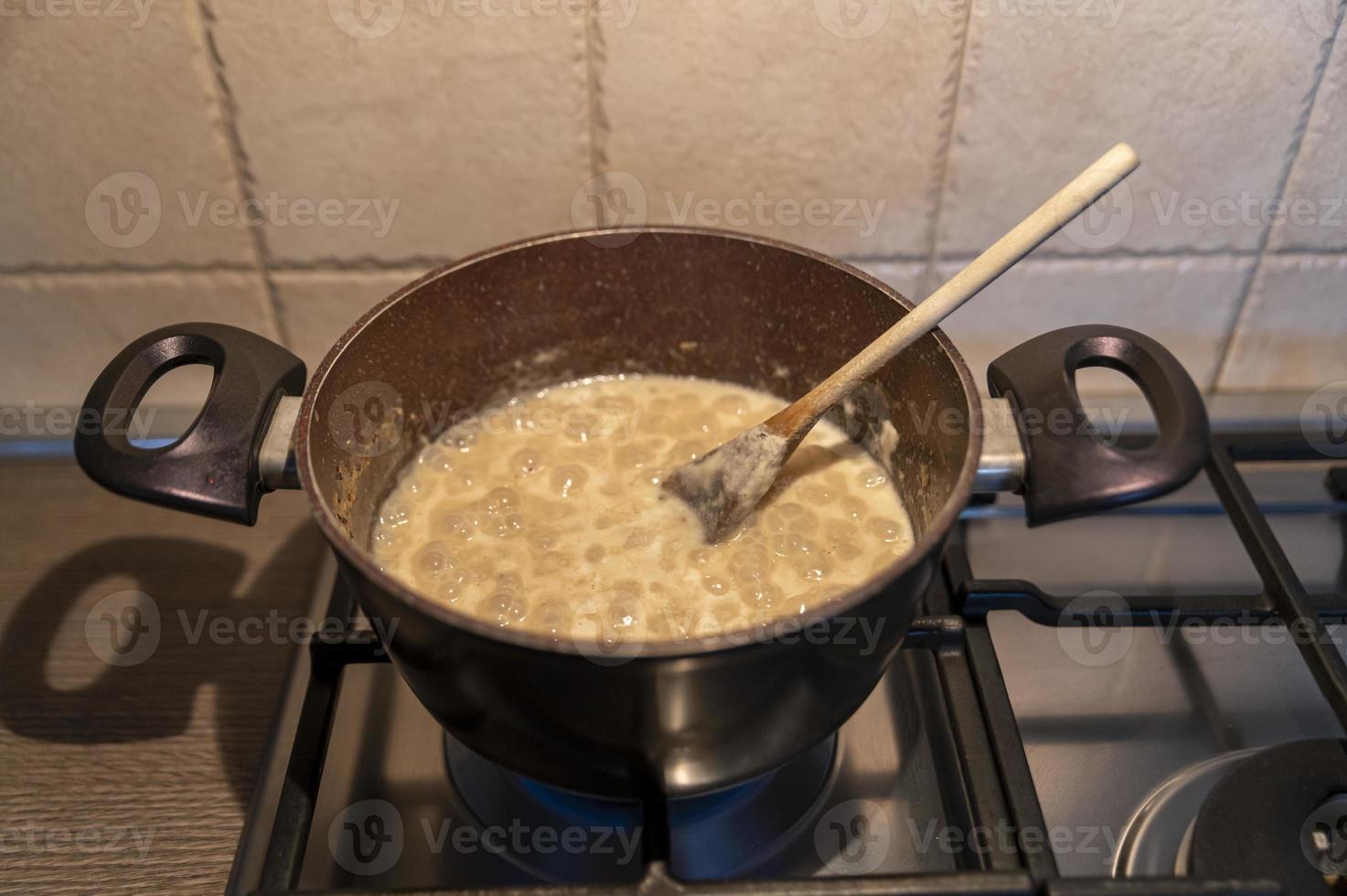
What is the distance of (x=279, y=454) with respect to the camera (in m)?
0.63

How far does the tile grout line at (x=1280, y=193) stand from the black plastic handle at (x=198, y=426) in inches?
33.1

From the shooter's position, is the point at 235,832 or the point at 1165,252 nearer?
the point at 235,832

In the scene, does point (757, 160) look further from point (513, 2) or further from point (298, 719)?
point (298, 719)

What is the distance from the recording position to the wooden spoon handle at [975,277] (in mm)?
626

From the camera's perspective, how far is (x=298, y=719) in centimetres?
72

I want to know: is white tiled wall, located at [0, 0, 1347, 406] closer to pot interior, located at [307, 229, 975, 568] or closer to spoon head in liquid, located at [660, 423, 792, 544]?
pot interior, located at [307, 229, 975, 568]

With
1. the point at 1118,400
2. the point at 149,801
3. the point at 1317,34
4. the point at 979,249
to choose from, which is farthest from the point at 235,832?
the point at 1317,34

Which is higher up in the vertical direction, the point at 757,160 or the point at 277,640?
the point at 757,160

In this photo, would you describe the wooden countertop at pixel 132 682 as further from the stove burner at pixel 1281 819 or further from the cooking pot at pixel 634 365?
the stove burner at pixel 1281 819

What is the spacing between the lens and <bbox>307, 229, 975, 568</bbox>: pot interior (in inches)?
28.7

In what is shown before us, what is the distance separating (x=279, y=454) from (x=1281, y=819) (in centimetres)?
68

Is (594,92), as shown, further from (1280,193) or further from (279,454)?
(1280,193)

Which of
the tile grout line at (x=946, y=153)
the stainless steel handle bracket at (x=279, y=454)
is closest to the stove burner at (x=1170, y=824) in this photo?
the tile grout line at (x=946, y=153)

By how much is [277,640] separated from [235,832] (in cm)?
17
